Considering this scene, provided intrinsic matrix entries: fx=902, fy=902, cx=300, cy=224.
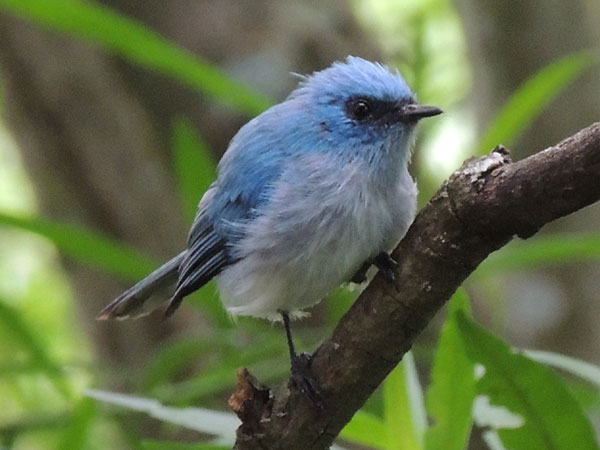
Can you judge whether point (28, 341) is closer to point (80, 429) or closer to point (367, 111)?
point (80, 429)

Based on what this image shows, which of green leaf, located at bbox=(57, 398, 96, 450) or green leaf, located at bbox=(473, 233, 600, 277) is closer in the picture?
green leaf, located at bbox=(57, 398, 96, 450)

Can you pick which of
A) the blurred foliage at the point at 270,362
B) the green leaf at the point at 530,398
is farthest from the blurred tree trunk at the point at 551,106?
the green leaf at the point at 530,398

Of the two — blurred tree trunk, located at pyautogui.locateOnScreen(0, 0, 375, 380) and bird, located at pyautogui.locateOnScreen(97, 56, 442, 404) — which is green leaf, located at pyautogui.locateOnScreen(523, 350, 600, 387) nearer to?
bird, located at pyautogui.locateOnScreen(97, 56, 442, 404)

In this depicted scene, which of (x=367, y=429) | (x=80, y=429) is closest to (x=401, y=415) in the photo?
(x=367, y=429)

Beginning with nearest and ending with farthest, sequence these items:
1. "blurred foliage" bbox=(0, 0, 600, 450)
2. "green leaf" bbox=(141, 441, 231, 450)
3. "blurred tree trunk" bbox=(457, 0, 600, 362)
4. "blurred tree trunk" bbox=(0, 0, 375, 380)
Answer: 1. "blurred foliage" bbox=(0, 0, 600, 450)
2. "green leaf" bbox=(141, 441, 231, 450)
3. "blurred tree trunk" bbox=(457, 0, 600, 362)
4. "blurred tree trunk" bbox=(0, 0, 375, 380)

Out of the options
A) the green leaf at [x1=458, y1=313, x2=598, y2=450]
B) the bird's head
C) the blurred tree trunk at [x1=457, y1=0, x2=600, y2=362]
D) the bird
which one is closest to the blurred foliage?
the green leaf at [x1=458, y1=313, x2=598, y2=450]

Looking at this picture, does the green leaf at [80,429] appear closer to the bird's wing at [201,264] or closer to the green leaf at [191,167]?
the bird's wing at [201,264]

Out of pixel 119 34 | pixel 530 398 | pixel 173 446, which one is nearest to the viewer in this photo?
pixel 530 398
